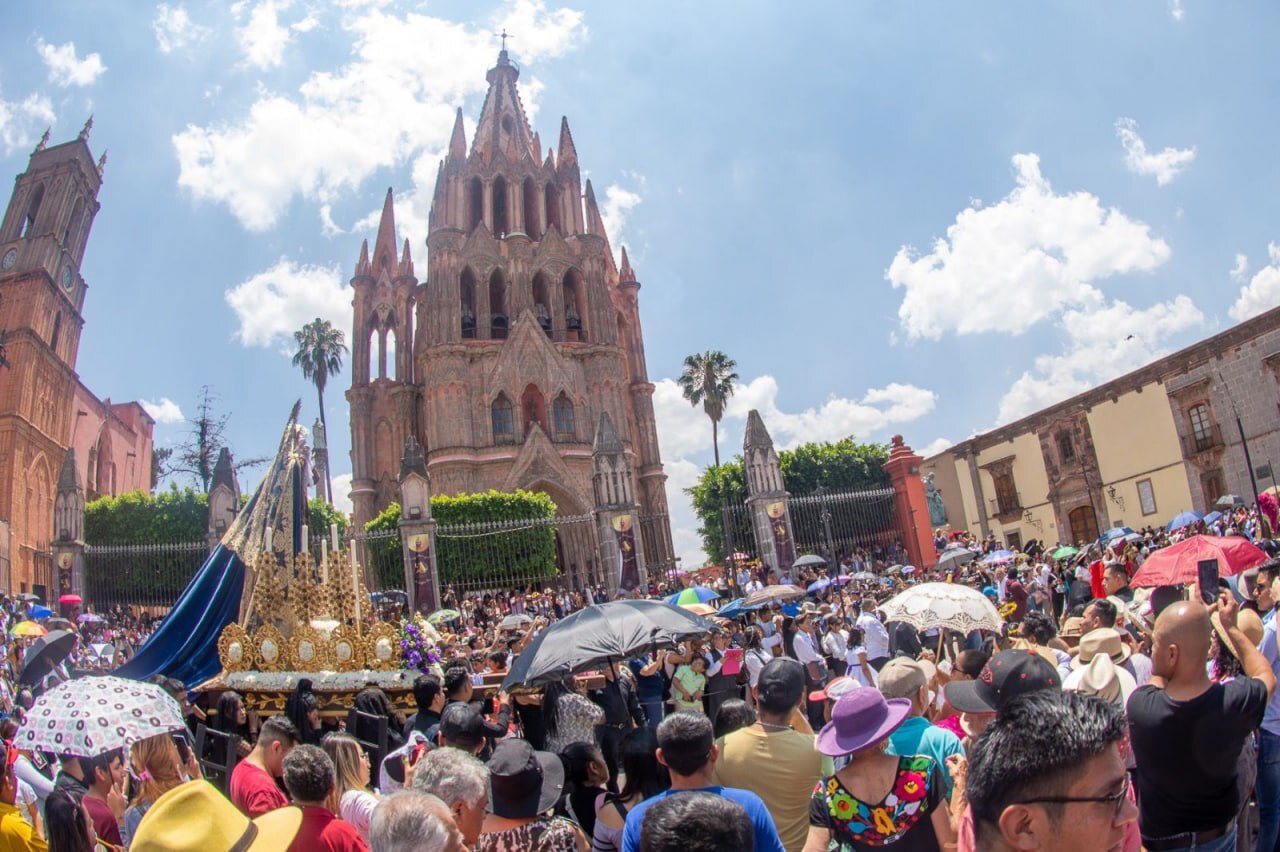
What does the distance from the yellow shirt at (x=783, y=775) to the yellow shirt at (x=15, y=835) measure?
2928 mm

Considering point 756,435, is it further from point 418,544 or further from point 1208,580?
point 1208,580

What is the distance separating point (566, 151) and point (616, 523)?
29.8 metres

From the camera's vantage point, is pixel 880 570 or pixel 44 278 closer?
pixel 880 570

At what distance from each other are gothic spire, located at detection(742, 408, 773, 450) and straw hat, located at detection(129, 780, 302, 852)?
21108 mm

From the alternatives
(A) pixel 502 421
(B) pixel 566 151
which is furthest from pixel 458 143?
(A) pixel 502 421

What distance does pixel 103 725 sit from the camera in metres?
3.87

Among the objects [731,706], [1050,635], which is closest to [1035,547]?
[1050,635]

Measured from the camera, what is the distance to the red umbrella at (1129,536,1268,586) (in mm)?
9273

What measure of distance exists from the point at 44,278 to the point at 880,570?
32912 mm

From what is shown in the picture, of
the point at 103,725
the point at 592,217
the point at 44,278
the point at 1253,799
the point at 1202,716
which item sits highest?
the point at 592,217

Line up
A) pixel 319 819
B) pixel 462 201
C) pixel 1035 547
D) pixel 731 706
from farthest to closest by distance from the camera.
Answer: pixel 462 201 < pixel 1035 547 < pixel 731 706 < pixel 319 819

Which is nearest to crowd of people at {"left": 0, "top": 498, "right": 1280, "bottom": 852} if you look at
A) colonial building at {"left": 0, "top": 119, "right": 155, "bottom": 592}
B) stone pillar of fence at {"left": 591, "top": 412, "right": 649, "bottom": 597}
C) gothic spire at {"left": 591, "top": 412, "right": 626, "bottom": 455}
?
stone pillar of fence at {"left": 591, "top": 412, "right": 649, "bottom": 597}

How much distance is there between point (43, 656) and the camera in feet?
32.8

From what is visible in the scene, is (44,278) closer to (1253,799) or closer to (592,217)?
(592,217)
